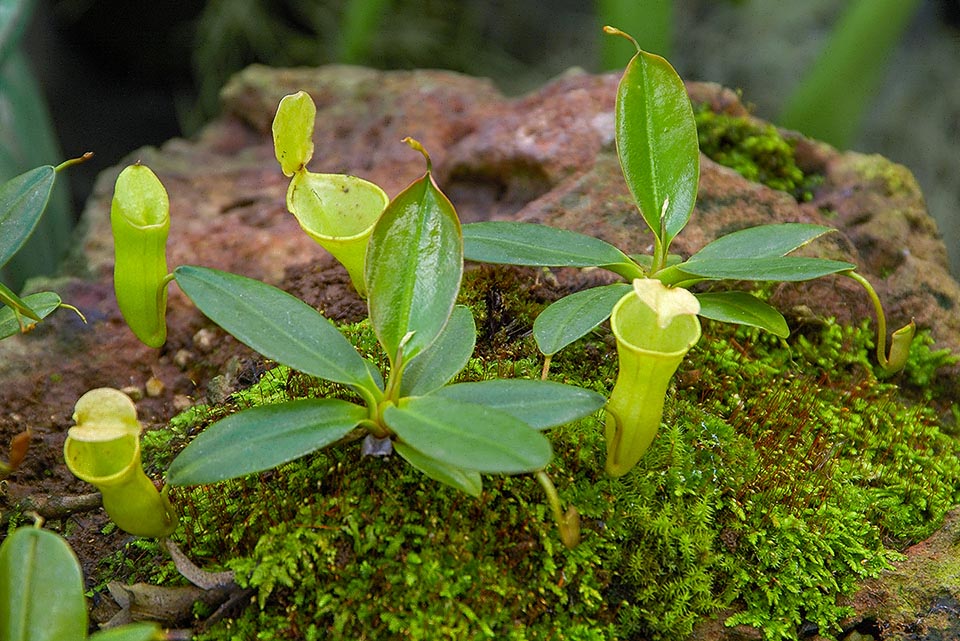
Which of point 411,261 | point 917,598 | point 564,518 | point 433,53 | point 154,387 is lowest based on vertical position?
point 433,53

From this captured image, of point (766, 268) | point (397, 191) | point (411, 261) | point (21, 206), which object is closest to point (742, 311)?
point (766, 268)

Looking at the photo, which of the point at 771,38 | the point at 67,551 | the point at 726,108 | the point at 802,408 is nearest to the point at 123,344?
the point at 67,551

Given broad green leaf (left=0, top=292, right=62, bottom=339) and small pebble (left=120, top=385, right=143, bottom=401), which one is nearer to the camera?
broad green leaf (left=0, top=292, right=62, bottom=339)

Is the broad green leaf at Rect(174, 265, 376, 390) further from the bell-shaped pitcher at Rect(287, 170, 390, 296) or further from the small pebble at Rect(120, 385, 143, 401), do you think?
the small pebble at Rect(120, 385, 143, 401)

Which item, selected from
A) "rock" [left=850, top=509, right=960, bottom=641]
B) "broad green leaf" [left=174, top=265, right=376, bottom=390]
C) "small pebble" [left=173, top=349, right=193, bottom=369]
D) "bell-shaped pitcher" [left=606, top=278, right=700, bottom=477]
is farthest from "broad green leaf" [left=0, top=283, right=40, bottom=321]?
"rock" [left=850, top=509, right=960, bottom=641]

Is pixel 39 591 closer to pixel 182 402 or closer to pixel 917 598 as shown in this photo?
pixel 182 402

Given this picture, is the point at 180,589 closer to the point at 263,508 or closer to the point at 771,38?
the point at 263,508
